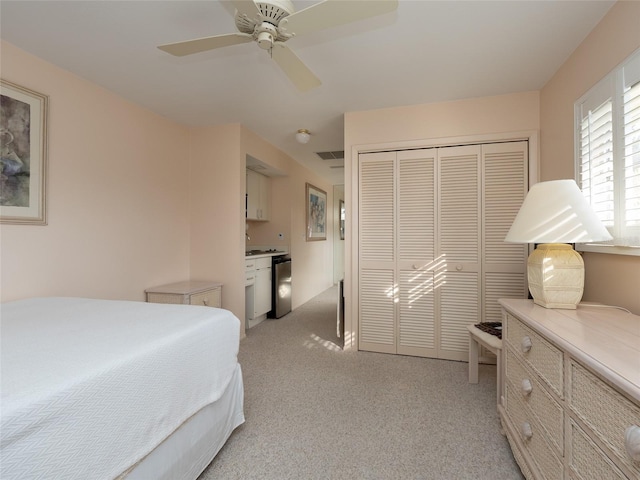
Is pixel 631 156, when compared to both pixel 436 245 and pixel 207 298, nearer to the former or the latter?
pixel 436 245

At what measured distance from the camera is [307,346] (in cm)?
319

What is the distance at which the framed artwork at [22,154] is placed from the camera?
1.96 metres

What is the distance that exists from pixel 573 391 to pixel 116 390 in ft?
4.89

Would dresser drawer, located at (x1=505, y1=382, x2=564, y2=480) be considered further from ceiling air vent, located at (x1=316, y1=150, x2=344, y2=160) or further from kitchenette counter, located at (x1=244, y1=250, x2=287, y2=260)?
ceiling air vent, located at (x1=316, y1=150, x2=344, y2=160)

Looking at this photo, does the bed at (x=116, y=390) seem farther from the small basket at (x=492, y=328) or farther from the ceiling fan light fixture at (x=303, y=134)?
the ceiling fan light fixture at (x=303, y=134)

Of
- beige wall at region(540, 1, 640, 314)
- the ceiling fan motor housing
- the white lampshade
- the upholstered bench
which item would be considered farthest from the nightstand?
beige wall at region(540, 1, 640, 314)

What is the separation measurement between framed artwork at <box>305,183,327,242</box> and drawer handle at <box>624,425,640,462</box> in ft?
15.9

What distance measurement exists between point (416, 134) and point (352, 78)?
0.87 metres

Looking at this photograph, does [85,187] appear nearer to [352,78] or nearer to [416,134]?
[352,78]

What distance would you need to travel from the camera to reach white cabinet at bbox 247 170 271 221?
14.3 ft

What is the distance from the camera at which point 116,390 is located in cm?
96

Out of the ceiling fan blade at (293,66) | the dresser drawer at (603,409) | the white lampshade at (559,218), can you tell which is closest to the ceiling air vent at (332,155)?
the ceiling fan blade at (293,66)

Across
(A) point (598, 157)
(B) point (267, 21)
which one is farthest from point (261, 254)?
(A) point (598, 157)

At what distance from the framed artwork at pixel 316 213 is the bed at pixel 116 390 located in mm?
3917
